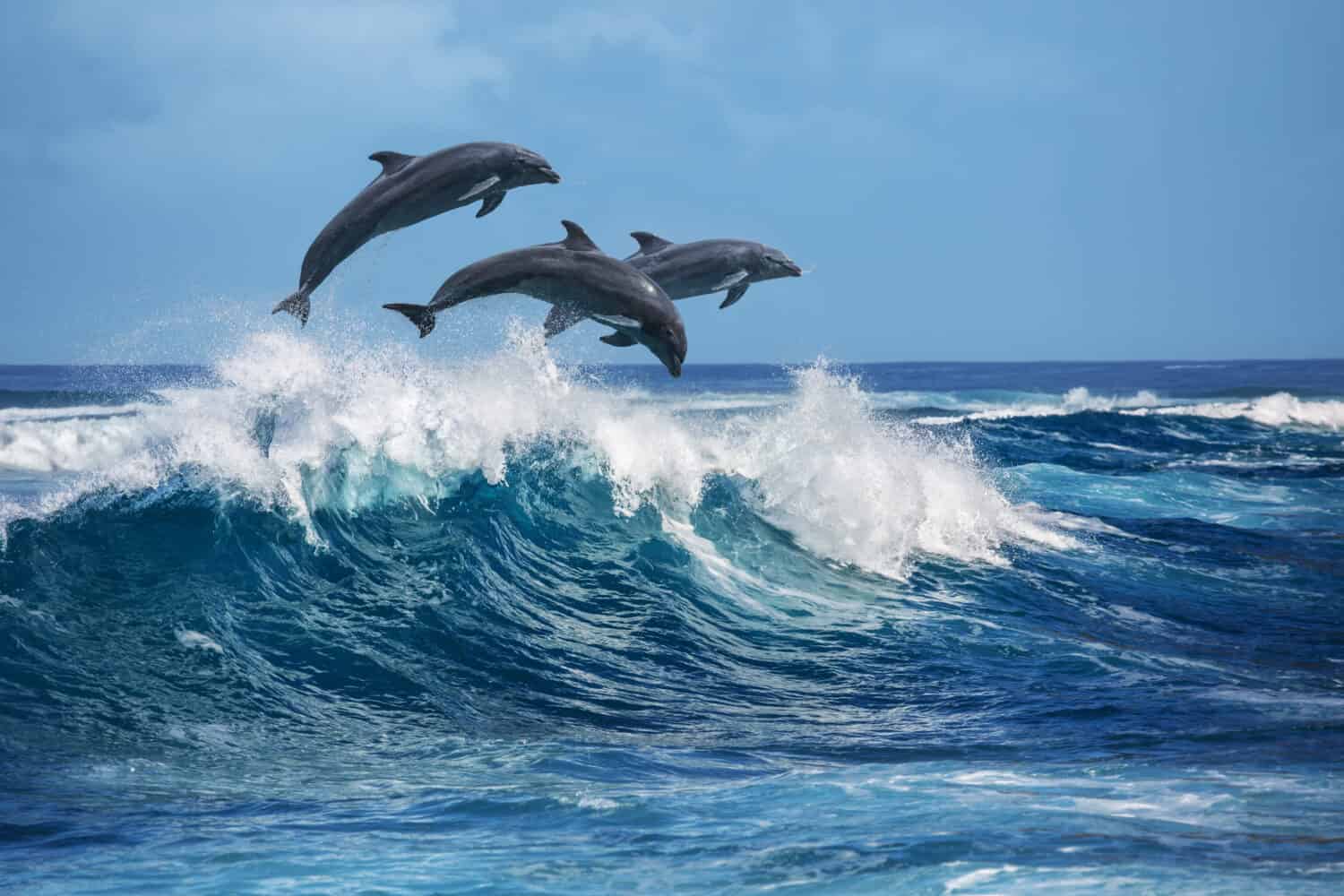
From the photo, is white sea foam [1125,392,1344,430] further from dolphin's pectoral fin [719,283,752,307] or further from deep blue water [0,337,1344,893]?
dolphin's pectoral fin [719,283,752,307]

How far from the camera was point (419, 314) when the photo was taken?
8.06m

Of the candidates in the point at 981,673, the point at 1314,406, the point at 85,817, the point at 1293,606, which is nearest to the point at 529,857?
the point at 85,817

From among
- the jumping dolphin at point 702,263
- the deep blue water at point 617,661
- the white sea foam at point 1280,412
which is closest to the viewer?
the deep blue water at point 617,661

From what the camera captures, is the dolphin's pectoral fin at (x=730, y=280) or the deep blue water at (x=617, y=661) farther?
the dolphin's pectoral fin at (x=730, y=280)

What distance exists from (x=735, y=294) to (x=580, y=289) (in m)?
2.10

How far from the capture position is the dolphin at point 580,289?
815cm

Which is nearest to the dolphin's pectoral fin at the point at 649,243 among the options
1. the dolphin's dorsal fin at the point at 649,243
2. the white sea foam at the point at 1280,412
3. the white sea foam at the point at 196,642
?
the dolphin's dorsal fin at the point at 649,243

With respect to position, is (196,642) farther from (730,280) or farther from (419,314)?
(730,280)

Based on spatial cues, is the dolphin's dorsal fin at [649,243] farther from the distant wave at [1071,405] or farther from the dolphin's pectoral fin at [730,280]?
the distant wave at [1071,405]

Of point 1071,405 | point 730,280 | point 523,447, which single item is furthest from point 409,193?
point 1071,405

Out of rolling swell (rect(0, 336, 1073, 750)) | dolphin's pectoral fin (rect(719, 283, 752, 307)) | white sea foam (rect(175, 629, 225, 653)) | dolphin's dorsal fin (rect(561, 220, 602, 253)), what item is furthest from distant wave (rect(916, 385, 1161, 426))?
white sea foam (rect(175, 629, 225, 653))

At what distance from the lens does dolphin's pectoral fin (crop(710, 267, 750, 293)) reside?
9.48 metres

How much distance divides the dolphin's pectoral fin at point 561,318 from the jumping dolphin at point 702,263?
3.12ft

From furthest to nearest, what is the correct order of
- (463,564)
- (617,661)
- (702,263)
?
(463,564) → (702,263) → (617,661)
